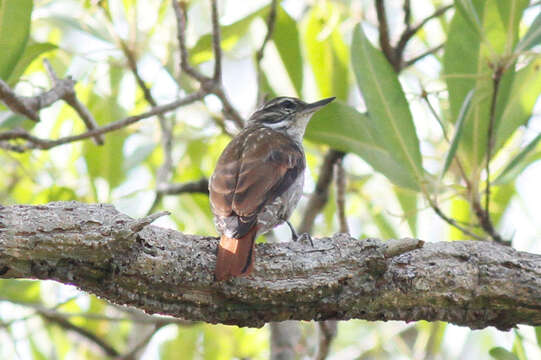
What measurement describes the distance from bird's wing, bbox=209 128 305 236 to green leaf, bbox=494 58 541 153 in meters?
1.25

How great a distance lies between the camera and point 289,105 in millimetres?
5617

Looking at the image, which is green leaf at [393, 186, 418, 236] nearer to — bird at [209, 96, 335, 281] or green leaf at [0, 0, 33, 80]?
bird at [209, 96, 335, 281]

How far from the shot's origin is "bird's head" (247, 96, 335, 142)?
5.50 meters

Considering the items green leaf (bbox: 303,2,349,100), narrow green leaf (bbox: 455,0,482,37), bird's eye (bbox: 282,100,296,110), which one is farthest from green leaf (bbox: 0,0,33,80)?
narrow green leaf (bbox: 455,0,482,37)

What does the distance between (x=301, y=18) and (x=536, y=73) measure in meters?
2.53

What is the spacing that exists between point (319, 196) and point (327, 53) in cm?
107

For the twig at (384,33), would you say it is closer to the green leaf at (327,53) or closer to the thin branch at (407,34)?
the thin branch at (407,34)

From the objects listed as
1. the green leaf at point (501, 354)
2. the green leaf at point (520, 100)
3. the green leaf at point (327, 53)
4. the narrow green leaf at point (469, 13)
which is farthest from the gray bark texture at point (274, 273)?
the green leaf at point (327, 53)

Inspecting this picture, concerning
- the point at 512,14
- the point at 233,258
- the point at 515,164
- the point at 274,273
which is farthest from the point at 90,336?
the point at 512,14

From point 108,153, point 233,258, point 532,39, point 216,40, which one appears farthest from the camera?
point 108,153

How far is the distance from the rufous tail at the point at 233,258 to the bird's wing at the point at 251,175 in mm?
160

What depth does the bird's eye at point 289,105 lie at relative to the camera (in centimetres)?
558

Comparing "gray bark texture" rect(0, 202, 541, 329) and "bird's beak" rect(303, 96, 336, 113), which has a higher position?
"bird's beak" rect(303, 96, 336, 113)

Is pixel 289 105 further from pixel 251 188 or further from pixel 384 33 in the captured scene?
pixel 251 188
